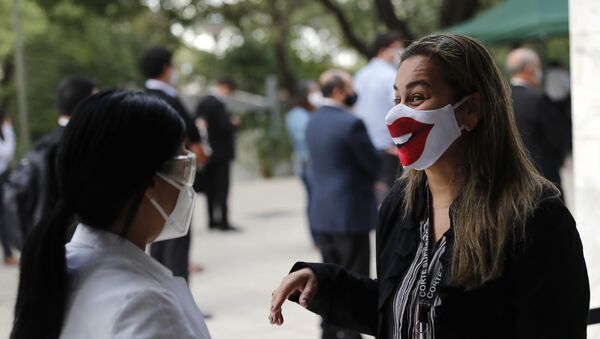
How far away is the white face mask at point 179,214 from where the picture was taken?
1.93 meters

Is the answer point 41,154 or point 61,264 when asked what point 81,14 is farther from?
point 61,264

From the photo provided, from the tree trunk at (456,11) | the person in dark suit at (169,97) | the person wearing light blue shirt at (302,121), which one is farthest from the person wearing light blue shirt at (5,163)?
the tree trunk at (456,11)

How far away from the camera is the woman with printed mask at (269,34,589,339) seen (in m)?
2.02

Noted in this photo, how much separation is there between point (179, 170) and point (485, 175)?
0.78 metres

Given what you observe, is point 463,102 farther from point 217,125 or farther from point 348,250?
point 217,125

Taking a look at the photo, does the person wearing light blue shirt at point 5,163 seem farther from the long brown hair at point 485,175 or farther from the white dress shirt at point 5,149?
the long brown hair at point 485,175

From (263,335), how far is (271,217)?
6760mm

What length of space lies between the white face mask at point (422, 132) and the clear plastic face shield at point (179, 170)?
25.5 inches

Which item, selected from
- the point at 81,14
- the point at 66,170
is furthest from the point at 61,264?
the point at 81,14

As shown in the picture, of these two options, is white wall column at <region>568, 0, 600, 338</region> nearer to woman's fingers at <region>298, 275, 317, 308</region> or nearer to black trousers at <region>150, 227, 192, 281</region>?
woman's fingers at <region>298, 275, 317, 308</region>

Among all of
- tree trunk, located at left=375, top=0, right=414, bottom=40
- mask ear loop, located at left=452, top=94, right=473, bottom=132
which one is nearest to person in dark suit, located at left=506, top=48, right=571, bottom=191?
mask ear loop, located at left=452, top=94, right=473, bottom=132

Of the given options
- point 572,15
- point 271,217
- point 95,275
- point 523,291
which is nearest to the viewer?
point 95,275

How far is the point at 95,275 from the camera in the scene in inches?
67.8

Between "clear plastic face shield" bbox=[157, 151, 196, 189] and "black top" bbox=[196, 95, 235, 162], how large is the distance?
8712 millimetres
